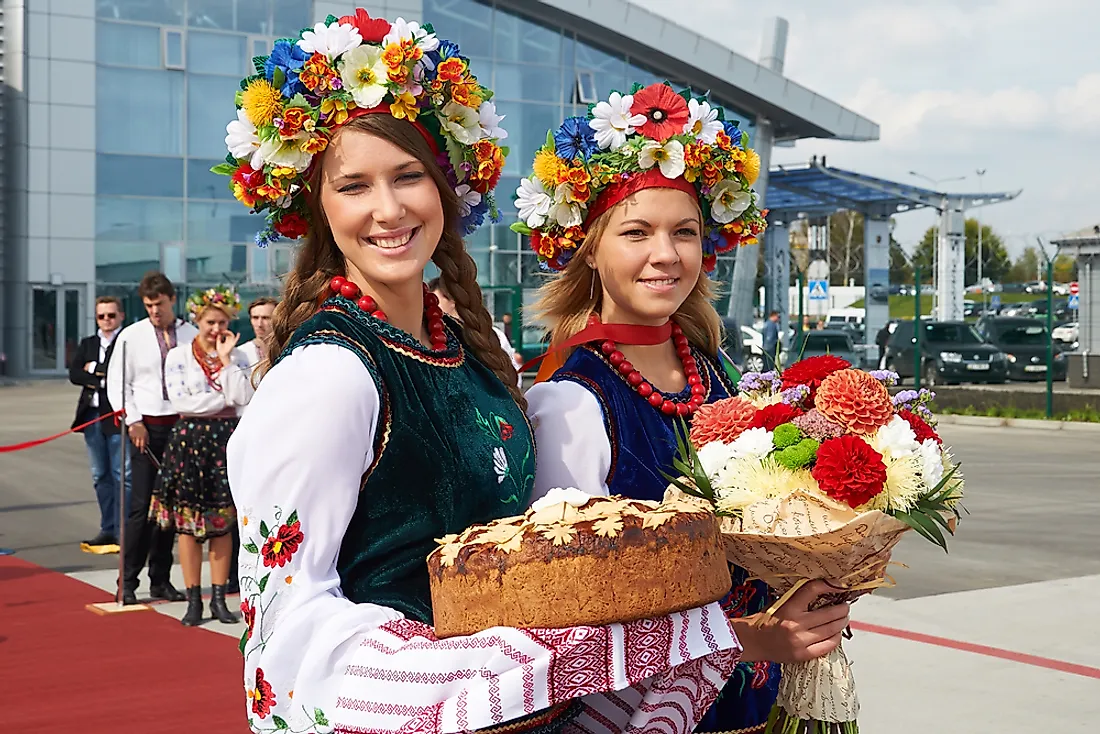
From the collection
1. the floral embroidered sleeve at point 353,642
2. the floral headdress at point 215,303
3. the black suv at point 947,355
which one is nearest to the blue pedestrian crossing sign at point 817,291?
the black suv at point 947,355

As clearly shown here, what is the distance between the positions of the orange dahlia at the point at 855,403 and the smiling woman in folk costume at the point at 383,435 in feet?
1.93

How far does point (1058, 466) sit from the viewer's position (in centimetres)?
1440

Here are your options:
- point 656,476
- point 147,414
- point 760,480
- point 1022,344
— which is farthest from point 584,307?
point 1022,344

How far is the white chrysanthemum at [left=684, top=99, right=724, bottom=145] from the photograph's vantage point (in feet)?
10.0

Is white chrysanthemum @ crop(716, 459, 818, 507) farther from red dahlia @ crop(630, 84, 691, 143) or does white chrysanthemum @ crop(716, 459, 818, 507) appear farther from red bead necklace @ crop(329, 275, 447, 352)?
red dahlia @ crop(630, 84, 691, 143)

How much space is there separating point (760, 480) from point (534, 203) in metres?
1.08

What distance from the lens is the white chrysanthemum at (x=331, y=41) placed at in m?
2.23

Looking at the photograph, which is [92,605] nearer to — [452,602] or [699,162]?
[699,162]

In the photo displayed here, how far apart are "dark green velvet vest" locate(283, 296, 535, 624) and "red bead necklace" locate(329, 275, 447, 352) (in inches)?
0.8

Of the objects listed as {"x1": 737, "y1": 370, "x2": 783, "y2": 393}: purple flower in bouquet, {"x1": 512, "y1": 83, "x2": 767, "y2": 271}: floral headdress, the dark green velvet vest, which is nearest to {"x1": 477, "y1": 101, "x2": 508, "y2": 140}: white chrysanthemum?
the dark green velvet vest

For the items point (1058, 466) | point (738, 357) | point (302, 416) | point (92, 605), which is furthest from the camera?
point (738, 357)

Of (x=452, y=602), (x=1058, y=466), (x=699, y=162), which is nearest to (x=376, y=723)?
(x=452, y=602)

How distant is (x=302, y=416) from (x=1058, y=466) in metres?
13.9

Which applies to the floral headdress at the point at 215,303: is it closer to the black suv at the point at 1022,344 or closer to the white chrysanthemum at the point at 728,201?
the white chrysanthemum at the point at 728,201
